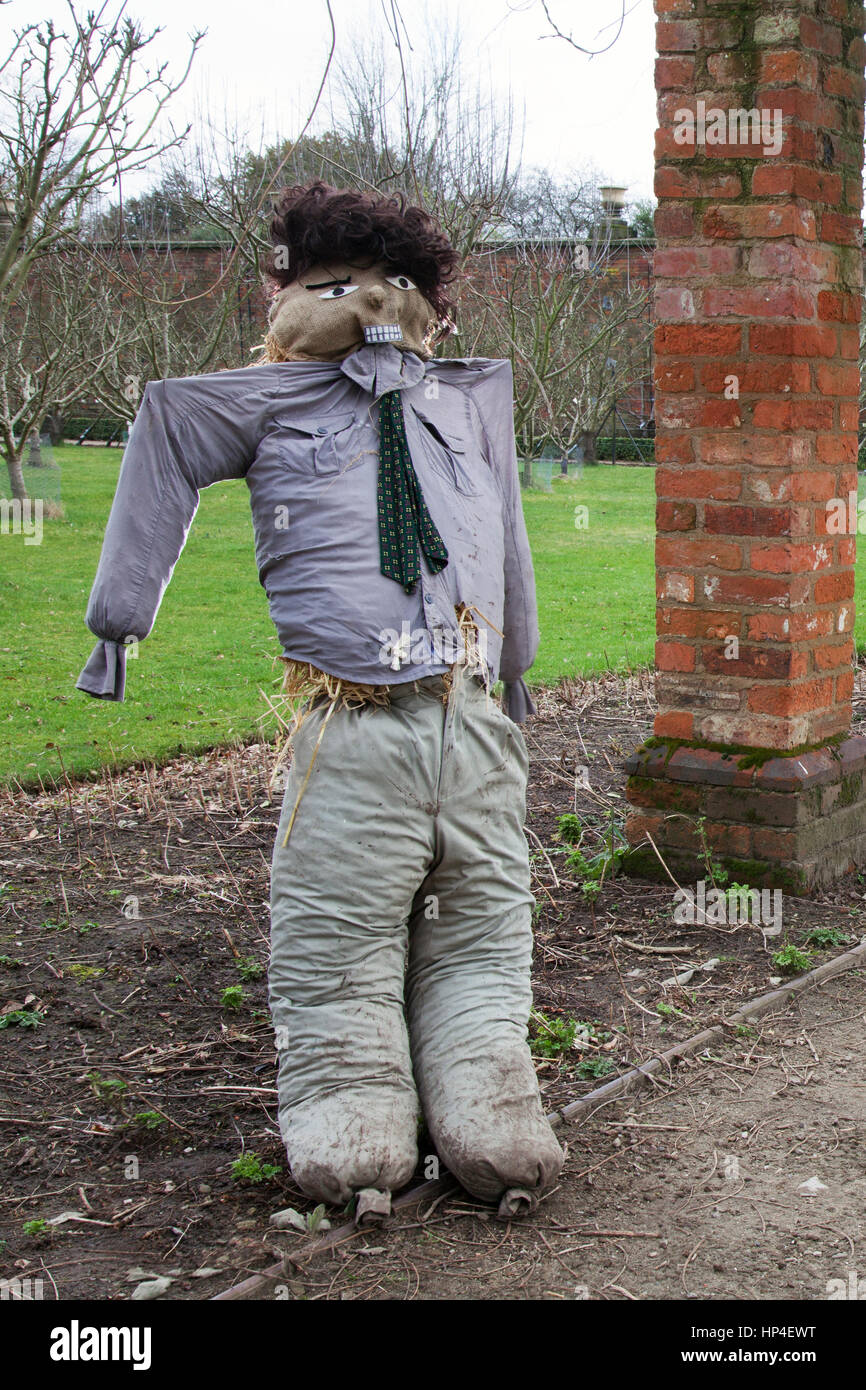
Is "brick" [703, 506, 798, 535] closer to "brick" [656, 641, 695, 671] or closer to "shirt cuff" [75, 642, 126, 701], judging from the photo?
"brick" [656, 641, 695, 671]

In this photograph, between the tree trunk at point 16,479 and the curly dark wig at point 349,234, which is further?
the tree trunk at point 16,479

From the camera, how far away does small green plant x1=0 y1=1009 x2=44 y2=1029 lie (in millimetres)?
3811

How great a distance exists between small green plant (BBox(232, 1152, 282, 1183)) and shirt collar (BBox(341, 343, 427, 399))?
170 cm

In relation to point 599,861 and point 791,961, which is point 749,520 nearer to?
point 599,861

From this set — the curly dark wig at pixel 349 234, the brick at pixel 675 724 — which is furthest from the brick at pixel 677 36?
the brick at pixel 675 724

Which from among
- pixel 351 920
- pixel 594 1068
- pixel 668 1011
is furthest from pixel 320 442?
pixel 668 1011

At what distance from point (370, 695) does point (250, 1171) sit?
1.04m

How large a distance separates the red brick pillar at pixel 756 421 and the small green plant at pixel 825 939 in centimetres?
27

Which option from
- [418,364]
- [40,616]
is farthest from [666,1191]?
[40,616]

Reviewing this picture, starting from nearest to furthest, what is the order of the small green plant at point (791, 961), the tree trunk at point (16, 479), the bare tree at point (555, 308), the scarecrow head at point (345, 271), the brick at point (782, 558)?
the scarecrow head at point (345, 271), the small green plant at point (791, 961), the brick at point (782, 558), the bare tree at point (555, 308), the tree trunk at point (16, 479)

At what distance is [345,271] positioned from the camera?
3.17 metres

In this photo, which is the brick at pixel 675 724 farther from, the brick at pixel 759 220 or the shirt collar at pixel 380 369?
the shirt collar at pixel 380 369

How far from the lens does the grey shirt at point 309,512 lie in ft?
9.68

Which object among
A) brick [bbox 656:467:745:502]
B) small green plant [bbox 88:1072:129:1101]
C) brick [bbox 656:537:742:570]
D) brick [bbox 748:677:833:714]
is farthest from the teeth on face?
brick [bbox 748:677:833:714]
